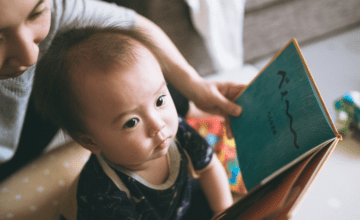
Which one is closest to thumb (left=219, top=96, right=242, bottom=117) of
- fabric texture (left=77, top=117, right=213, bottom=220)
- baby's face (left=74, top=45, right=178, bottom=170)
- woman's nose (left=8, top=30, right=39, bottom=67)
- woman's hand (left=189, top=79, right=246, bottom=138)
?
woman's hand (left=189, top=79, right=246, bottom=138)

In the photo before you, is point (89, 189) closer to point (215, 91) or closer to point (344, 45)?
point (215, 91)

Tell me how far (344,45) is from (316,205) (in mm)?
1237

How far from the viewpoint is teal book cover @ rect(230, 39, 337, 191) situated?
382 mm

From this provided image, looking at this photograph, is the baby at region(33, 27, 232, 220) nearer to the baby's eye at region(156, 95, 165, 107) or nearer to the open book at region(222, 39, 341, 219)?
the baby's eye at region(156, 95, 165, 107)

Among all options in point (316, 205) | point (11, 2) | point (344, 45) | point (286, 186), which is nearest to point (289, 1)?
point (344, 45)

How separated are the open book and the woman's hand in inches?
3.5

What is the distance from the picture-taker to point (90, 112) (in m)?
0.41

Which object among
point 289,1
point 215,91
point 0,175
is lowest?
point 0,175

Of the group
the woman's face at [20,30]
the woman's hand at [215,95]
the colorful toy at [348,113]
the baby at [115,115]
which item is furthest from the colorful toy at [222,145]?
the woman's face at [20,30]

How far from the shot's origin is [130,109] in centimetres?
39

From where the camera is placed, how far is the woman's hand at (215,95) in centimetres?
67

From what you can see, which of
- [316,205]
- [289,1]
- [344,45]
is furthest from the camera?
[344,45]

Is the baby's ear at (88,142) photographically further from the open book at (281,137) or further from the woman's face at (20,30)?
the open book at (281,137)

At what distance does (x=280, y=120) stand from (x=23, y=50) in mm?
432
